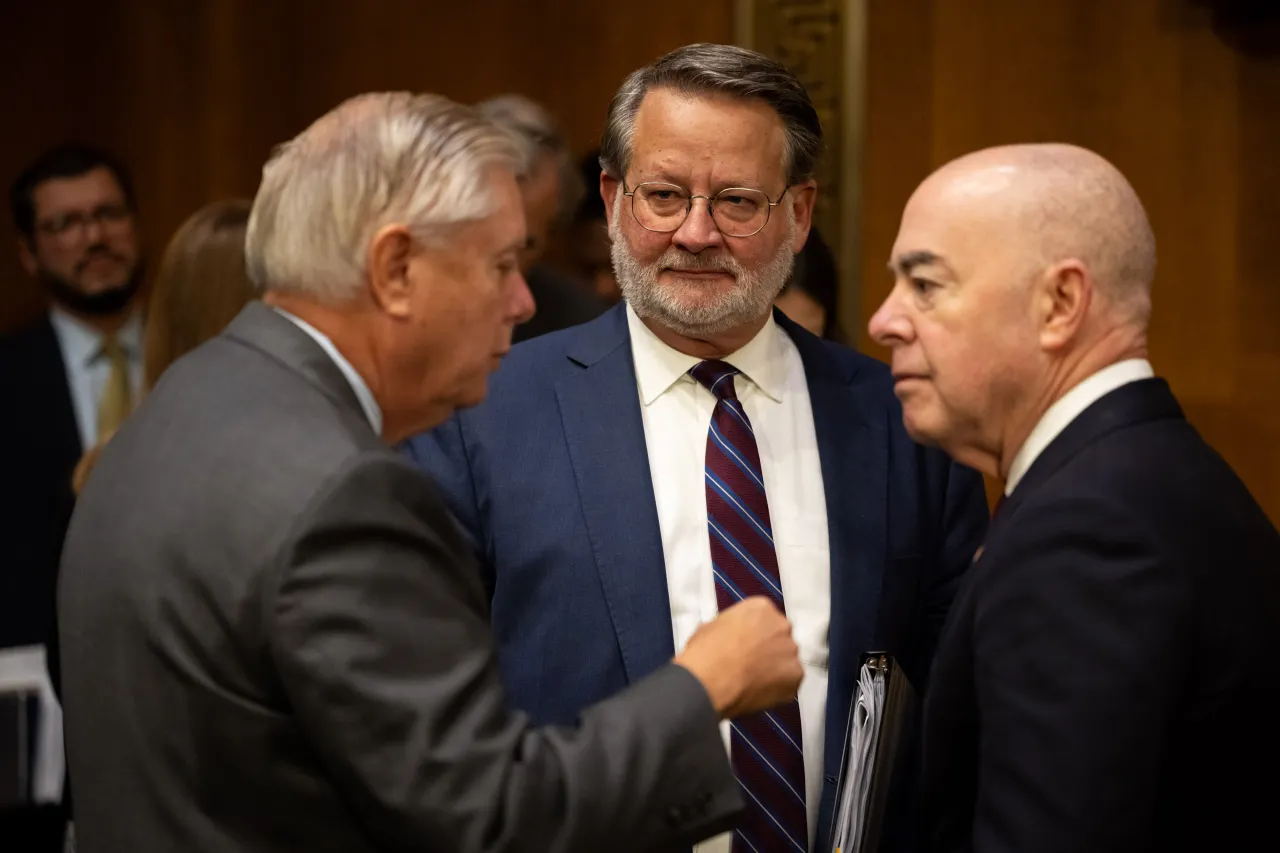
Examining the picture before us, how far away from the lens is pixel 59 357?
4309 millimetres

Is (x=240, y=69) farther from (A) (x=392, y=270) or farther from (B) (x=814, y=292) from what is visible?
(A) (x=392, y=270)

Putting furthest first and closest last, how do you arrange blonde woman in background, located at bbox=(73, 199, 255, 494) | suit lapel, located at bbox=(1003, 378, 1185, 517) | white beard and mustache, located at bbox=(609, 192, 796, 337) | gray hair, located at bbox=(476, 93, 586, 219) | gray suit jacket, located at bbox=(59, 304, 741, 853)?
gray hair, located at bbox=(476, 93, 586, 219) → blonde woman in background, located at bbox=(73, 199, 255, 494) → white beard and mustache, located at bbox=(609, 192, 796, 337) → suit lapel, located at bbox=(1003, 378, 1185, 517) → gray suit jacket, located at bbox=(59, 304, 741, 853)

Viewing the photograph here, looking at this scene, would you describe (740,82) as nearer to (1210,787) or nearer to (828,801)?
(828,801)

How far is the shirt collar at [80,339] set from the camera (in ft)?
14.4

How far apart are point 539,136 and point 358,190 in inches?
104

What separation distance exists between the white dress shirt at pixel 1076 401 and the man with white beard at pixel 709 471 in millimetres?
506

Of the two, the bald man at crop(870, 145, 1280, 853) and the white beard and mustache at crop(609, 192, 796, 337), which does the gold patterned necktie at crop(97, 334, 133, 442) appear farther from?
the bald man at crop(870, 145, 1280, 853)

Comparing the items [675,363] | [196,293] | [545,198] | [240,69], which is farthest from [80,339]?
[675,363]

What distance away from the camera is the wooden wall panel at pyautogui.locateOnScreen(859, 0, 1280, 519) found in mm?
3807

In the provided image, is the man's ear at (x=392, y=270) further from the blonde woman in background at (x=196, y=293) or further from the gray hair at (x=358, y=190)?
the blonde woman in background at (x=196, y=293)

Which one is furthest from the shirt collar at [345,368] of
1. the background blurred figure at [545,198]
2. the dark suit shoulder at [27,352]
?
the dark suit shoulder at [27,352]

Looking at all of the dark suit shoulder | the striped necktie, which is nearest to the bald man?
the striped necktie

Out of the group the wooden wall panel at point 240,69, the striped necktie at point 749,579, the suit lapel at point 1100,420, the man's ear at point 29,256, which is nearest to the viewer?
the suit lapel at point 1100,420

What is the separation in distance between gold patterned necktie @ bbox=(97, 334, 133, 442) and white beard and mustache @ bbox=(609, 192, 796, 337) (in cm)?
219
